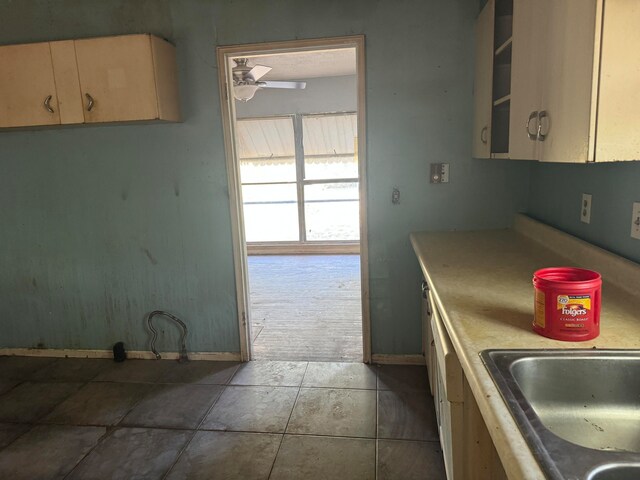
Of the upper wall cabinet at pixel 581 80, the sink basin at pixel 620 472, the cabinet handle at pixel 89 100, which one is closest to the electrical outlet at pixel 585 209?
the upper wall cabinet at pixel 581 80

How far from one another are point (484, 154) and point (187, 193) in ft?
5.95

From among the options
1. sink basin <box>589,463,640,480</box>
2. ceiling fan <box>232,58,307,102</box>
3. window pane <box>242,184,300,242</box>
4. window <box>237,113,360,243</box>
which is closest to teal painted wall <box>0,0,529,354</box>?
ceiling fan <box>232,58,307,102</box>

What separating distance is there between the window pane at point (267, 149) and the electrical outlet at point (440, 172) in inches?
169

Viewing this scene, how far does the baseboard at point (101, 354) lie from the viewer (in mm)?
3164

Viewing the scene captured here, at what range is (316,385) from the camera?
9.11ft

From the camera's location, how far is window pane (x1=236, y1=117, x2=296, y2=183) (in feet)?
22.2

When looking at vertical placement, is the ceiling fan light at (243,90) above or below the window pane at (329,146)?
above

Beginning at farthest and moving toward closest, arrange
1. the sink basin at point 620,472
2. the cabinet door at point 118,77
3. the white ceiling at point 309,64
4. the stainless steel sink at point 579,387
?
the white ceiling at point 309,64 → the cabinet door at point 118,77 → the stainless steel sink at point 579,387 → the sink basin at point 620,472

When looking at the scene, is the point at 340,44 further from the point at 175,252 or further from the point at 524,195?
the point at 175,252

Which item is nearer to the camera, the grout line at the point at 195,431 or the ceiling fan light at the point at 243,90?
the grout line at the point at 195,431

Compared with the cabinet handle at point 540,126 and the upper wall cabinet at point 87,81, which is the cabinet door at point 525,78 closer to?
the cabinet handle at point 540,126

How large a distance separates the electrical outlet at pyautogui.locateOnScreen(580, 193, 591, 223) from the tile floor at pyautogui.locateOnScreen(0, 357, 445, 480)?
3.99 feet

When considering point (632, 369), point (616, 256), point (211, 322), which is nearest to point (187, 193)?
point (211, 322)

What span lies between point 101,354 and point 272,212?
4.19m
